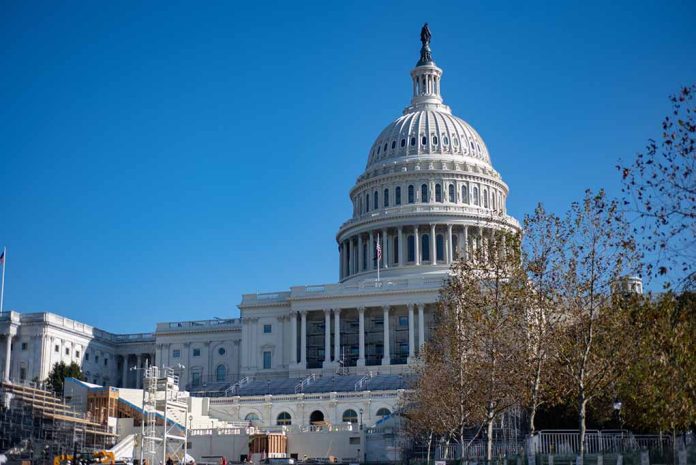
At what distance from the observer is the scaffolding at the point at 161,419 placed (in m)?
83.5

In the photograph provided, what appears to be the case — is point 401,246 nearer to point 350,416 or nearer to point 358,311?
point 358,311

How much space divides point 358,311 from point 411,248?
17.1 meters

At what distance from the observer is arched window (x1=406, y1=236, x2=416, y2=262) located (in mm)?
161500

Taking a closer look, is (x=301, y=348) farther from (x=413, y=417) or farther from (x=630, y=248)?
(x=630, y=248)

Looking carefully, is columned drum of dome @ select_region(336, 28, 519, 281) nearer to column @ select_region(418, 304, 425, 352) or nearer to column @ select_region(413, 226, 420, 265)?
column @ select_region(413, 226, 420, 265)

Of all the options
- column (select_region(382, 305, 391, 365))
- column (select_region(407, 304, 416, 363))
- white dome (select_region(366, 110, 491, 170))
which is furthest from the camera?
white dome (select_region(366, 110, 491, 170))

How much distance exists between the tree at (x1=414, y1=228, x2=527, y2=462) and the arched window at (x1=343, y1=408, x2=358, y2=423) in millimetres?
45954

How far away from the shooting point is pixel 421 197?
168 m

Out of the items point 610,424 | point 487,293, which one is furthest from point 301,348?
point 487,293

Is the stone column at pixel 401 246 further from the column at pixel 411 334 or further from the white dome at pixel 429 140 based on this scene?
the column at pixel 411 334

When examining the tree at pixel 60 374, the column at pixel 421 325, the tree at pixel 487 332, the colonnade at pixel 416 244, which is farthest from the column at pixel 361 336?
the tree at pixel 487 332

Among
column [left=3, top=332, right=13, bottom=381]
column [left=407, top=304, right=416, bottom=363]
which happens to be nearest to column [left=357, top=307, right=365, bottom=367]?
column [left=407, top=304, right=416, bottom=363]

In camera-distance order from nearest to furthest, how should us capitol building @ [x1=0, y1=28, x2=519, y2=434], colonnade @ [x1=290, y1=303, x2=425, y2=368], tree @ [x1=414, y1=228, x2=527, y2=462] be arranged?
tree @ [x1=414, y1=228, x2=527, y2=462] → colonnade @ [x1=290, y1=303, x2=425, y2=368] → us capitol building @ [x1=0, y1=28, x2=519, y2=434]

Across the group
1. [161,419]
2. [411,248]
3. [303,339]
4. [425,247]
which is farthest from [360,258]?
[161,419]
